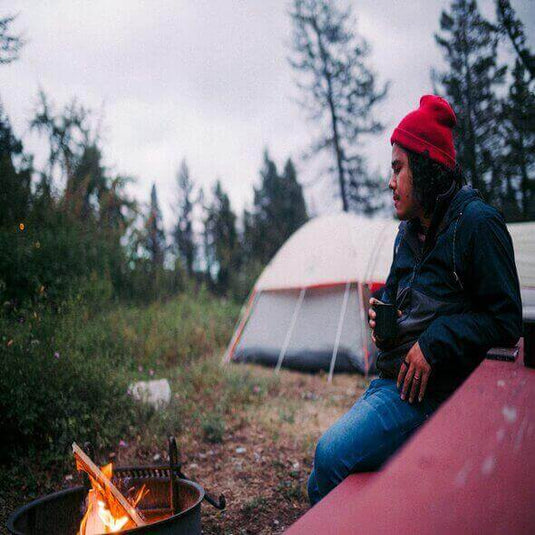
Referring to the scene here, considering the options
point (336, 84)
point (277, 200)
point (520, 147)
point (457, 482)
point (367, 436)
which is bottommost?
point (367, 436)

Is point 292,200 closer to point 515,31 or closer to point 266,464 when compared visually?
point 515,31

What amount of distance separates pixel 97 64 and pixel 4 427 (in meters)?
6.12

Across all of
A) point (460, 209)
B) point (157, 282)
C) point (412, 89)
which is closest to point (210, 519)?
point (460, 209)

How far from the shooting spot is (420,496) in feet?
2.21

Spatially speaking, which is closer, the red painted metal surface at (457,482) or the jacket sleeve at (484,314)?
the red painted metal surface at (457,482)

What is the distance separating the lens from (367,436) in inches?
61.3

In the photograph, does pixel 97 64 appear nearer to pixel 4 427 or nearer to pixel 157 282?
pixel 157 282

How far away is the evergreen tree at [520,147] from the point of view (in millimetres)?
4609

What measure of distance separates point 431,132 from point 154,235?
760 centimetres

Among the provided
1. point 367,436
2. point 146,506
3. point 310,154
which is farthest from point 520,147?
point 310,154

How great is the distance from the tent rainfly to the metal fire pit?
164 inches

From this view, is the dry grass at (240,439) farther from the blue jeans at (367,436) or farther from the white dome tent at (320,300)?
the blue jeans at (367,436)

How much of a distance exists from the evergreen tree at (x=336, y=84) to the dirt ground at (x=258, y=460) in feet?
38.3

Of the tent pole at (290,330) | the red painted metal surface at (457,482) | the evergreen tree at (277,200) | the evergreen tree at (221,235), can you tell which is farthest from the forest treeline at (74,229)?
the evergreen tree at (277,200)
